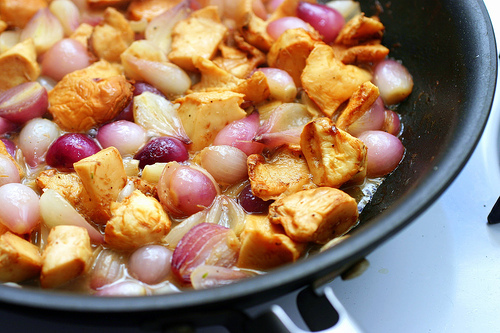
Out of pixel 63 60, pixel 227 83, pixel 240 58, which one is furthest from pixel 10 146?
pixel 240 58

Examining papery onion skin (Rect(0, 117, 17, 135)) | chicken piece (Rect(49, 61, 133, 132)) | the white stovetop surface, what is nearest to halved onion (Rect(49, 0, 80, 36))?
chicken piece (Rect(49, 61, 133, 132))

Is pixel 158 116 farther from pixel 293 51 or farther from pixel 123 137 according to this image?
pixel 293 51

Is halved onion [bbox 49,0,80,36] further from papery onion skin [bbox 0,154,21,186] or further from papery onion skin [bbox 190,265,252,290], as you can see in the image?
papery onion skin [bbox 190,265,252,290]

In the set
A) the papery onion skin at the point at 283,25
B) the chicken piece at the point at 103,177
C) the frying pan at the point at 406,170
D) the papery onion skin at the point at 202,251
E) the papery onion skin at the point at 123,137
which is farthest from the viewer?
the papery onion skin at the point at 283,25

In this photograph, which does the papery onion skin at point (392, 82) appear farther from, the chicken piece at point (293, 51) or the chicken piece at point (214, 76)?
the chicken piece at point (214, 76)

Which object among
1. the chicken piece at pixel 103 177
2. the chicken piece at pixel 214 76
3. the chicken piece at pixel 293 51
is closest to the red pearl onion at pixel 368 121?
the chicken piece at pixel 293 51

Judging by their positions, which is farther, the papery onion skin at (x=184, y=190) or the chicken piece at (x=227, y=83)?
the chicken piece at (x=227, y=83)

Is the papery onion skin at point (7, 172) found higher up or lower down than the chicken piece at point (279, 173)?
higher up
